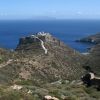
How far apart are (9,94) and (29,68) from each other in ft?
139

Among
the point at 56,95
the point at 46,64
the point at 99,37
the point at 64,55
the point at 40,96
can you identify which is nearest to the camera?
the point at 40,96

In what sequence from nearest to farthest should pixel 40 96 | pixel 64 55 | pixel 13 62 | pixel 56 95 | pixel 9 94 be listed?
pixel 9 94
pixel 40 96
pixel 56 95
pixel 13 62
pixel 64 55

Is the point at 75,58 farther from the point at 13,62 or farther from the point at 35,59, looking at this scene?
the point at 13,62

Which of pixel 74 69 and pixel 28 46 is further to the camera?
pixel 28 46

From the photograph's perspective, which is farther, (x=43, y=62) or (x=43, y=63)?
(x=43, y=62)

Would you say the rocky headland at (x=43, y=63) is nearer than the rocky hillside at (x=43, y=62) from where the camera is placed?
Yes

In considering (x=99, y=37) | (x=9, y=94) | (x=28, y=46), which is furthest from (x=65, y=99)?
(x=99, y=37)

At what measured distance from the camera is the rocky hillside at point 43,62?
53.7 metres

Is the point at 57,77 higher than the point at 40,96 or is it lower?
lower

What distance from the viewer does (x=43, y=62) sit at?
6531 centimetres

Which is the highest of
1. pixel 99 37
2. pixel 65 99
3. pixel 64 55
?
pixel 65 99

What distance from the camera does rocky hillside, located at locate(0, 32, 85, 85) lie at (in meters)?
53.7

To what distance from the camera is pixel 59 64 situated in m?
68.2

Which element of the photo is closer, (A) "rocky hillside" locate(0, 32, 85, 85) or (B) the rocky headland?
(B) the rocky headland
